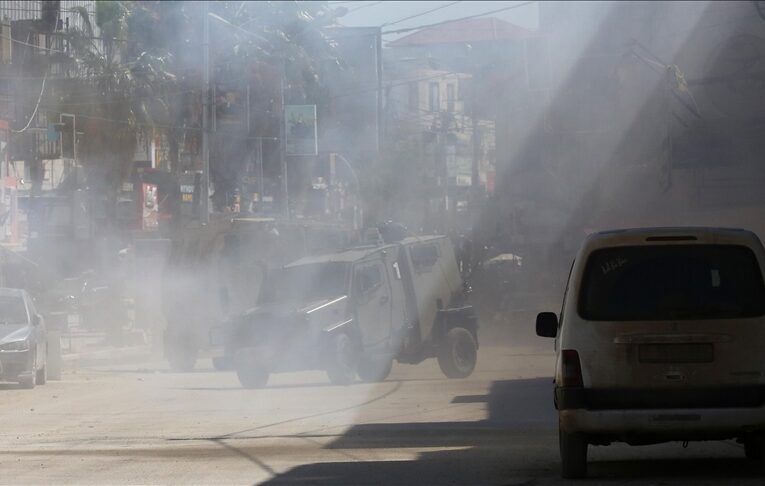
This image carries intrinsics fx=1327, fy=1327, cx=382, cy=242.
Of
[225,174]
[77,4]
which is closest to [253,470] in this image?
[225,174]

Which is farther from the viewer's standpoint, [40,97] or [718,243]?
[40,97]

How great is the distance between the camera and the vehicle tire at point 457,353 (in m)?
20.3

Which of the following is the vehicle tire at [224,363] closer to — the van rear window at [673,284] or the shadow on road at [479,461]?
the shadow on road at [479,461]

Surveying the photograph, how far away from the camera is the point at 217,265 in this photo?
1104 inches

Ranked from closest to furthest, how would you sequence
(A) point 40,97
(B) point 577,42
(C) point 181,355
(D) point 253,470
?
1. (D) point 253,470
2. (C) point 181,355
3. (B) point 577,42
4. (A) point 40,97

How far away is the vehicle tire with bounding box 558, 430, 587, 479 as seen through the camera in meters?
8.95

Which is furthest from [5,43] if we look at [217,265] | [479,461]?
[479,461]

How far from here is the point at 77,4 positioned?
51406 millimetres

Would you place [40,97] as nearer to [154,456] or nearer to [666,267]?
[154,456]

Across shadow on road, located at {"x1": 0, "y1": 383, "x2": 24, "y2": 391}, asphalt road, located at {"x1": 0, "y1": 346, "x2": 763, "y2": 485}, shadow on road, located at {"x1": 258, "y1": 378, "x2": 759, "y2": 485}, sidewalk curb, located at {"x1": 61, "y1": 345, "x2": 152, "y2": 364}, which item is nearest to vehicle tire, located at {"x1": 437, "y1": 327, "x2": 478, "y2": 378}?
asphalt road, located at {"x1": 0, "y1": 346, "x2": 763, "y2": 485}

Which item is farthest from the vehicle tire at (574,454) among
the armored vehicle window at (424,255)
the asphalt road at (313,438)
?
the armored vehicle window at (424,255)

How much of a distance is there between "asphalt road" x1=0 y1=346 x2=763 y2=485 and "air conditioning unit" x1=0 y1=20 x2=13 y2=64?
21494 millimetres

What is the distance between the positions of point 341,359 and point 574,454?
1030cm

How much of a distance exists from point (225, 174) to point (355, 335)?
91.7 ft
